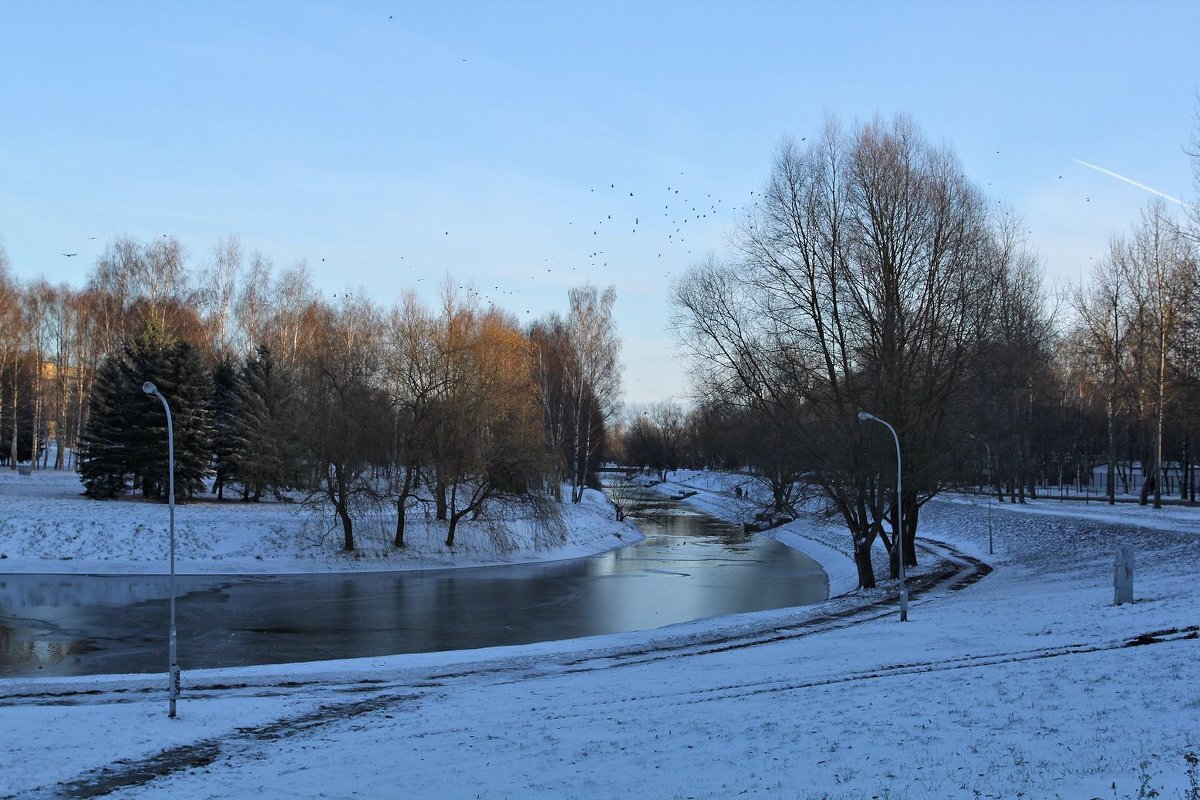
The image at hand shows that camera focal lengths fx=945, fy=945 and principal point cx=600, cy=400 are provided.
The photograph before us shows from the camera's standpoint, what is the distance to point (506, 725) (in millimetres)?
14234

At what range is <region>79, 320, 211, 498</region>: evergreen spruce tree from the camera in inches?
1919

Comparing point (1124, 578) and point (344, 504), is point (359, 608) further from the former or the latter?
point (1124, 578)

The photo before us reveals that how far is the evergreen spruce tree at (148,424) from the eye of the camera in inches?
1919

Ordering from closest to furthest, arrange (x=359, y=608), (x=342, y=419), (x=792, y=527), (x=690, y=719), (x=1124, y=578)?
(x=690, y=719) → (x=1124, y=578) → (x=359, y=608) → (x=342, y=419) → (x=792, y=527)

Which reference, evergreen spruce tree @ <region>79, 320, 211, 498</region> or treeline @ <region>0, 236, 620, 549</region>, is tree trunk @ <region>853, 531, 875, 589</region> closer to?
treeline @ <region>0, 236, 620, 549</region>

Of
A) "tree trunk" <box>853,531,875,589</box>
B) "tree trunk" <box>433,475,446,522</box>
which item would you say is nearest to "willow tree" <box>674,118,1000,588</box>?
"tree trunk" <box>853,531,875,589</box>

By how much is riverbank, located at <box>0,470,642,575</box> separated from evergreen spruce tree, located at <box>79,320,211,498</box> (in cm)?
153

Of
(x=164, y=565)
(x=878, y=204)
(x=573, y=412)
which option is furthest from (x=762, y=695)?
(x=573, y=412)

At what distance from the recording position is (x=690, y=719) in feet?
44.9

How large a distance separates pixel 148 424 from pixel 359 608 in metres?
23.2

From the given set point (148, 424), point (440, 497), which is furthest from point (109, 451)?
point (440, 497)

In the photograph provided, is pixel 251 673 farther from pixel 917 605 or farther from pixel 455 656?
pixel 917 605

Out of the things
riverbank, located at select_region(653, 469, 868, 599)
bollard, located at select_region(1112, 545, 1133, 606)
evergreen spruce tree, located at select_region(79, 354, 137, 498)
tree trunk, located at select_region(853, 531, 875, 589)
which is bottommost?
riverbank, located at select_region(653, 469, 868, 599)

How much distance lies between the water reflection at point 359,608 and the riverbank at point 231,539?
1987 millimetres
